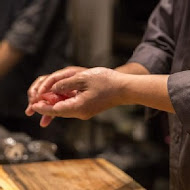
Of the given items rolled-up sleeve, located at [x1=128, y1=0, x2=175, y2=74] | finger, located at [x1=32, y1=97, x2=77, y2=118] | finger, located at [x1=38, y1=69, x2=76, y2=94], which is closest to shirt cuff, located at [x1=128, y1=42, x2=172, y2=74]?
rolled-up sleeve, located at [x1=128, y1=0, x2=175, y2=74]

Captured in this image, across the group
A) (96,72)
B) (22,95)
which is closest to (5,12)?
(22,95)

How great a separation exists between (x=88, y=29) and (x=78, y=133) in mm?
721

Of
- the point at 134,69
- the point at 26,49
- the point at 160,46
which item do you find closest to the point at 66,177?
the point at 134,69

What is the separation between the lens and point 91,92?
1.02 metres

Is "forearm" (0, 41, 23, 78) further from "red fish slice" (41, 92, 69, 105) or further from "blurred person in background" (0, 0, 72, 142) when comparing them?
"red fish slice" (41, 92, 69, 105)

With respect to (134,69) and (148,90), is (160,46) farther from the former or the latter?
(148,90)

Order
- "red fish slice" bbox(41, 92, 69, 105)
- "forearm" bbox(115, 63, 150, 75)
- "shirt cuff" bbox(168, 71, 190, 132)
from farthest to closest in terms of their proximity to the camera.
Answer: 1. "forearm" bbox(115, 63, 150, 75)
2. "red fish slice" bbox(41, 92, 69, 105)
3. "shirt cuff" bbox(168, 71, 190, 132)

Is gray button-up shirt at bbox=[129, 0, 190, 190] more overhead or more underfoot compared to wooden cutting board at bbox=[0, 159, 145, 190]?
more overhead

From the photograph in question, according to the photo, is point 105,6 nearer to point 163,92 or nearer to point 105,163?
point 105,163

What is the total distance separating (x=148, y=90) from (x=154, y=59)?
0.36 meters

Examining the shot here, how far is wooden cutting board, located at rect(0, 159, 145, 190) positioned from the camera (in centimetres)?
113

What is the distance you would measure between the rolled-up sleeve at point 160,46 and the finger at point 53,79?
226 millimetres

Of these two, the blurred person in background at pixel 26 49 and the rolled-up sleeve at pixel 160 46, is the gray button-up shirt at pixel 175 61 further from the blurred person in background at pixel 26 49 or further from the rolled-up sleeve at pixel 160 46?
the blurred person in background at pixel 26 49

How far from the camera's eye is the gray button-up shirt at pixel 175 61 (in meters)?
0.96
